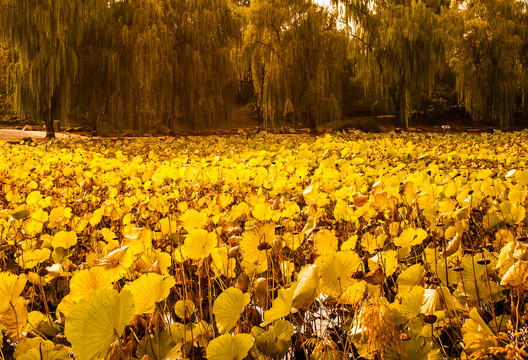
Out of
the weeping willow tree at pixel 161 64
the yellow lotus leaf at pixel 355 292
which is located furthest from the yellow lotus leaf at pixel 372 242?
the weeping willow tree at pixel 161 64

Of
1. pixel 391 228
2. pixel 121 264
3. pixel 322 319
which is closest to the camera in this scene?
pixel 121 264

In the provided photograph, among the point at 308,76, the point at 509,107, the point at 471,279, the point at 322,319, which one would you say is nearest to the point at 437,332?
the point at 471,279

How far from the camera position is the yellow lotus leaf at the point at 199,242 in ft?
2.89

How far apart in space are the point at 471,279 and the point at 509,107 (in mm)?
18302

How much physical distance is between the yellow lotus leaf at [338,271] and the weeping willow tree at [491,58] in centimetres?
1796

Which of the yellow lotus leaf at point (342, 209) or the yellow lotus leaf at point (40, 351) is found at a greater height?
the yellow lotus leaf at point (342, 209)

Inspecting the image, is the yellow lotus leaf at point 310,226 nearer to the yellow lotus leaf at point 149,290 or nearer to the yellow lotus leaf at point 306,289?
the yellow lotus leaf at point 306,289

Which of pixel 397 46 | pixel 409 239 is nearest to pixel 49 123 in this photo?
pixel 397 46

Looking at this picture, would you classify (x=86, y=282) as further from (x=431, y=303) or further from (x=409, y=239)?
(x=409, y=239)

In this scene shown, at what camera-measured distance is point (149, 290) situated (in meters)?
0.72

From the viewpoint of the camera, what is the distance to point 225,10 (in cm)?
1380

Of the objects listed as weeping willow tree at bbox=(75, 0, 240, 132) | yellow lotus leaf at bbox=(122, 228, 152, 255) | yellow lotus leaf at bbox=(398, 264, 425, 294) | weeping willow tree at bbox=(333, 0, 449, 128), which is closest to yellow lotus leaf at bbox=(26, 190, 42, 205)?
yellow lotus leaf at bbox=(122, 228, 152, 255)

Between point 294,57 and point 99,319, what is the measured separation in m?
12.8

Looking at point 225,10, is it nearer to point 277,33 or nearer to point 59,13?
point 277,33
